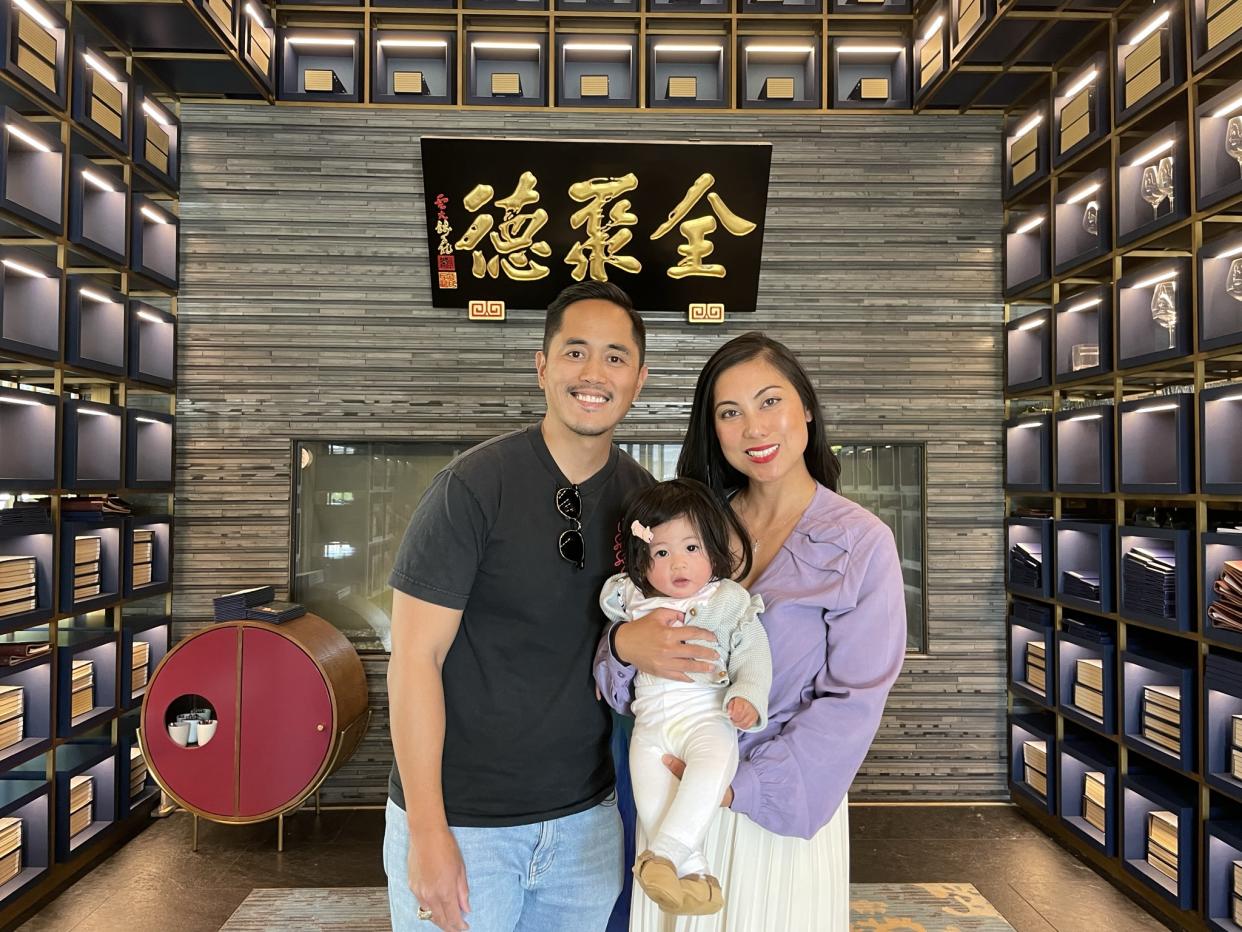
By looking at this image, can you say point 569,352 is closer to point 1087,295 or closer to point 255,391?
point 1087,295

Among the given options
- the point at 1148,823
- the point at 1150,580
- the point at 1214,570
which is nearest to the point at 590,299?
the point at 1214,570

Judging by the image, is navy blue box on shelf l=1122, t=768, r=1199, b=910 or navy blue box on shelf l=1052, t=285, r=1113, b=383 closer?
navy blue box on shelf l=1122, t=768, r=1199, b=910

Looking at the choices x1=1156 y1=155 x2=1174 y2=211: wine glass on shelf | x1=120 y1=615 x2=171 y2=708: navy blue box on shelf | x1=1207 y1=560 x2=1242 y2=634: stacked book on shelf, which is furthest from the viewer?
x1=120 y1=615 x2=171 y2=708: navy blue box on shelf

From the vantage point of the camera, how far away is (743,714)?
4.49 feet

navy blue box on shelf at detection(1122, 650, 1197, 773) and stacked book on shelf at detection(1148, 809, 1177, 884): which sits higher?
navy blue box on shelf at detection(1122, 650, 1197, 773)

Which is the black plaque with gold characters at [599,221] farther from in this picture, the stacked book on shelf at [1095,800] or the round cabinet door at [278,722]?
the stacked book on shelf at [1095,800]

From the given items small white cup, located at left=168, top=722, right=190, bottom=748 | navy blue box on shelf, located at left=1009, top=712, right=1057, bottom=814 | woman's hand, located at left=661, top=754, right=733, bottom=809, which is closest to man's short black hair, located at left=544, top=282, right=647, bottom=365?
woman's hand, located at left=661, top=754, right=733, bottom=809

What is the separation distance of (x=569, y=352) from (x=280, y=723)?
2459 millimetres

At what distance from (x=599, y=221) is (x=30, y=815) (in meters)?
3.35

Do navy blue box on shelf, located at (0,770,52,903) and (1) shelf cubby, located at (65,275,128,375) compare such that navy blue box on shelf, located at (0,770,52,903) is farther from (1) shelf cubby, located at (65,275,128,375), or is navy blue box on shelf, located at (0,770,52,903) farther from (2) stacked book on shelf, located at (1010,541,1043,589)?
(2) stacked book on shelf, located at (1010,541,1043,589)

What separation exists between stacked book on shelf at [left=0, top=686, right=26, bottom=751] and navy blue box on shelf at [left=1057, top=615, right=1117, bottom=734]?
405 centimetres

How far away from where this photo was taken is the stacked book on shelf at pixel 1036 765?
11.7 feet

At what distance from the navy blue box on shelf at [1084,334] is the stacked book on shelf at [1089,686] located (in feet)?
3.94

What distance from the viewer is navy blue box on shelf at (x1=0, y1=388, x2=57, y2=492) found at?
271 centimetres
